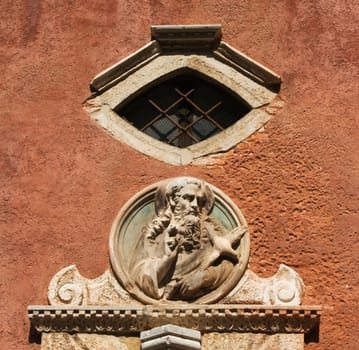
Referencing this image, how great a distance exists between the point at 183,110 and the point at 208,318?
1.55m

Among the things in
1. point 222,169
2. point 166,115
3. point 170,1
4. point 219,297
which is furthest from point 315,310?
point 170,1

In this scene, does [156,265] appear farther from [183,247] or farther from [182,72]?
[182,72]

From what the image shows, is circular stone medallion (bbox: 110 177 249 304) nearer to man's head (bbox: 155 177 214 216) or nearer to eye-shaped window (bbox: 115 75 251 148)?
man's head (bbox: 155 177 214 216)

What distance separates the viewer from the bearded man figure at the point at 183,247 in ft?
22.5

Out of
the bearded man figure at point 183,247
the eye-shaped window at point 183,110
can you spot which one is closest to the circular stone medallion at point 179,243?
the bearded man figure at point 183,247

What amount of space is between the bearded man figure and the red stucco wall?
17 centimetres

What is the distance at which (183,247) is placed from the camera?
22.8 feet

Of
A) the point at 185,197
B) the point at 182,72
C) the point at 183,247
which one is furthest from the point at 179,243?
the point at 182,72

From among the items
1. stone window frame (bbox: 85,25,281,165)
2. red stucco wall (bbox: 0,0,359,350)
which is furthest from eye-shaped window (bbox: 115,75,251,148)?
red stucco wall (bbox: 0,0,359,350)

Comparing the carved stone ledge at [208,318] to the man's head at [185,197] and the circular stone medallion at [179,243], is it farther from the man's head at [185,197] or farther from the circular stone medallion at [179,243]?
the man's head at [185,197]

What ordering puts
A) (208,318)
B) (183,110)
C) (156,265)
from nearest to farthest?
(208,318) < (156,265) < (183,110)

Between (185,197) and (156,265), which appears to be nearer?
(156,265)

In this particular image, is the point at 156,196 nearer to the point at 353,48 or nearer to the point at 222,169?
the point at 222,169

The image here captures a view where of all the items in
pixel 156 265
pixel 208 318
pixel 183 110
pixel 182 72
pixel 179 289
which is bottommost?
pixel 208 318
